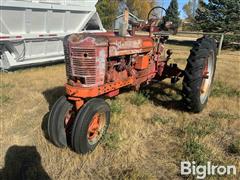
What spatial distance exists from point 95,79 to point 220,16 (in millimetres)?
19069

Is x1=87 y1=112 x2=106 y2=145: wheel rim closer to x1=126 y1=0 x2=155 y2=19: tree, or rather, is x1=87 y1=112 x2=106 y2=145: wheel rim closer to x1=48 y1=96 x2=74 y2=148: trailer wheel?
x1=48 y1=96 x2=74 y2=148: trailer wheel

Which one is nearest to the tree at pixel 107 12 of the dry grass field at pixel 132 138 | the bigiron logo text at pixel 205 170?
the dry grass field at pixel 132 138

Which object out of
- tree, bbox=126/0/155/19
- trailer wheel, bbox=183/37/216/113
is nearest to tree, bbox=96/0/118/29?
tree, bbox=126/0/155/19

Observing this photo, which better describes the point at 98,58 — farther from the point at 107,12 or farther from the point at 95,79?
the point at 107,12

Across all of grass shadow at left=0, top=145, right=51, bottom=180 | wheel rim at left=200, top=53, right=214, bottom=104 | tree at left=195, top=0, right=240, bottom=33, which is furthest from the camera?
tree at left=195, top=0, right=240, bottom=33

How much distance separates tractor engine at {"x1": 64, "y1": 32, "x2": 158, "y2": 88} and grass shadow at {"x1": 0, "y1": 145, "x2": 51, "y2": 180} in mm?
1082

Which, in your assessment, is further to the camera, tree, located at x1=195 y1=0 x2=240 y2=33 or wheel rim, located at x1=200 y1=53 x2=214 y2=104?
tree, located at x1=195 y1=0 x2=240 y2=33

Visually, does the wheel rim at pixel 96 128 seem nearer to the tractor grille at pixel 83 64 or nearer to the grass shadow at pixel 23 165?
the tractor grille at pixel 83 64

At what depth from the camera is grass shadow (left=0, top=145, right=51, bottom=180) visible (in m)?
3.44

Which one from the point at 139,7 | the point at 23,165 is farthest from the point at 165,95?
the point at 139,7

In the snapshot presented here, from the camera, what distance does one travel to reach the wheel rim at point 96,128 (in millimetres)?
3908

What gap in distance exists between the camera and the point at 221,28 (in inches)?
807

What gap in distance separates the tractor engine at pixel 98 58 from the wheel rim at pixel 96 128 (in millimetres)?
436

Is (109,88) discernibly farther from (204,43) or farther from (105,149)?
(204,43)
